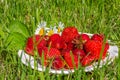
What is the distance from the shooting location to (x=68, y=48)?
7.23 feet

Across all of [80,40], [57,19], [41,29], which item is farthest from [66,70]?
[57,19]

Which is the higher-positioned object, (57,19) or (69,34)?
(57,19)

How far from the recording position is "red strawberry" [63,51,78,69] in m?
2.03

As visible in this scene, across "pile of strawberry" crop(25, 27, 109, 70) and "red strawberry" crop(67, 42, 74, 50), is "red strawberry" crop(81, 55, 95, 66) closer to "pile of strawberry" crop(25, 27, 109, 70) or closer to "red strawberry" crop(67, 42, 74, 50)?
"pile of strawberry" crop(25, 27, 109, 70)

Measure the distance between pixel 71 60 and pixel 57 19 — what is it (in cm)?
80

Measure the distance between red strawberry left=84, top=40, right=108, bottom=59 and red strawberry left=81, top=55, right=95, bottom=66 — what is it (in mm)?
26

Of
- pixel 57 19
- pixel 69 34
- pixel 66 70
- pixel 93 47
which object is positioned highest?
pixel 57 19

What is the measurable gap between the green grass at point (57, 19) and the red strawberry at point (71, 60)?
0.15 feet

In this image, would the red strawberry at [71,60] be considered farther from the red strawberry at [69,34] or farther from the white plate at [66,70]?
the red strawberry at [69,34]

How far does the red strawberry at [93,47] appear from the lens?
2129 millimetres

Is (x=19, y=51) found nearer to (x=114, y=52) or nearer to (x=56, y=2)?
(x=114, y=52)

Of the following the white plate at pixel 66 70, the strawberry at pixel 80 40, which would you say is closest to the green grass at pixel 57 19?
the white plate at pixel 66 70

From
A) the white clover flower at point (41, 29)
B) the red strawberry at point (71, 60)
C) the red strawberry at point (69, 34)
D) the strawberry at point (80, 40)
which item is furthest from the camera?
the white clover flower at point (41, 29)

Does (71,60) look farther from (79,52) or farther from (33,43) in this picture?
(33,43)
